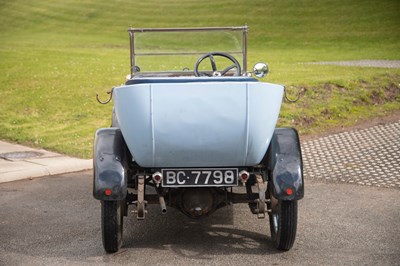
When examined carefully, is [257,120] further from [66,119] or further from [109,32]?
[109,32]

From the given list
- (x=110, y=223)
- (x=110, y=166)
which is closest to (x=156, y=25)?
(x=110, y=166)

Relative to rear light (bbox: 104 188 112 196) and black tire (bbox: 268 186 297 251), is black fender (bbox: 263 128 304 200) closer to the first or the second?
black tire (bbox: 268 186 297 251)

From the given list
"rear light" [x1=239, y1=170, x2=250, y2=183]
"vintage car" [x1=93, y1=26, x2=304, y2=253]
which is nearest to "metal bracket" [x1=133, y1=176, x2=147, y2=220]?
"vintage car" [x1=93, y1=26, x2=304, y2=253]

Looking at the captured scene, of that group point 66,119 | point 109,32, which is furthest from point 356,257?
point 109,32

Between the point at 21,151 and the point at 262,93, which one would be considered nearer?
the point at 262,93

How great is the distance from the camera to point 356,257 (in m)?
4.93

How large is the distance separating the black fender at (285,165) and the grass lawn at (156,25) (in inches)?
170

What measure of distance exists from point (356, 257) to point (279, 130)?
1204 millimetres

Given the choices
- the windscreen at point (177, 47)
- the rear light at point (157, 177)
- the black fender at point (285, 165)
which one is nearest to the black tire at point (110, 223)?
the rear light at point (157, 177)

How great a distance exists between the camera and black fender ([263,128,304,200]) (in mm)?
4875

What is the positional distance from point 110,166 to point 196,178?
667 mm

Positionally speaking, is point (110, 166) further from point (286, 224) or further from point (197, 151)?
point (286, 224)

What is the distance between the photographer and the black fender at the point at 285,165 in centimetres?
488

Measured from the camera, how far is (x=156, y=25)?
110 feet
